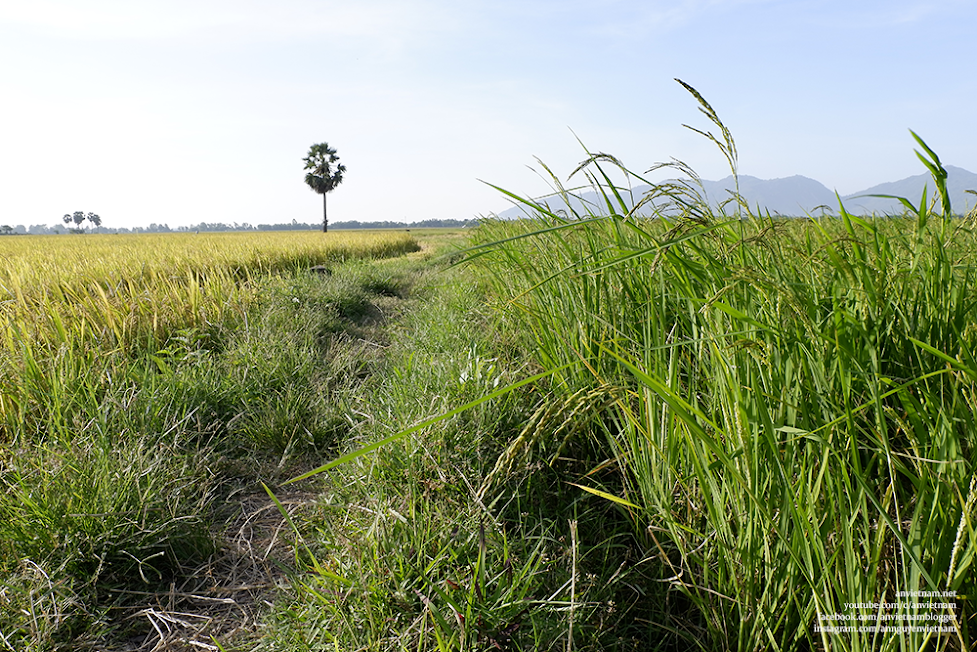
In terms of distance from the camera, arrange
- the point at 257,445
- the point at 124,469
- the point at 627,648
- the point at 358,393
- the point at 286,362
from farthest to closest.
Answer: the point at 286,362
the point at 358,393
the point at 257,445
the point at 124,469
the point at 627,648

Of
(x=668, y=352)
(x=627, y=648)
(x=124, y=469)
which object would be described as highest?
(x=668, y=352)

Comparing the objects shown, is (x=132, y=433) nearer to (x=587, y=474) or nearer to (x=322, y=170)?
(x=587, y=474)

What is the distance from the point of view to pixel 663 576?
1215 millimetres

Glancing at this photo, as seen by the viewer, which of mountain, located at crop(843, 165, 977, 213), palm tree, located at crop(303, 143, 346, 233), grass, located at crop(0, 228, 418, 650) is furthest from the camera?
palm tree, located at crop(303, 143, 346, 233)

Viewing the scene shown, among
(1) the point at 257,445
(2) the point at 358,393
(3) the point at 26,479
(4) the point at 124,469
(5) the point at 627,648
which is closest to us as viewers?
→ (5) the point at 627,648

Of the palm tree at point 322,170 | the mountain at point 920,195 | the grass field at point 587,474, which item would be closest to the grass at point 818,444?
the grass field at point 587,474

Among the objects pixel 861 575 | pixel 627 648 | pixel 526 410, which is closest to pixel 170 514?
pixel 526 410

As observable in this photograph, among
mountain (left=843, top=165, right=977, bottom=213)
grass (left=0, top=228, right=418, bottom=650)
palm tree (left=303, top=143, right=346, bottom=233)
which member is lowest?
grass (left=0, top=228, right=418, bottom=650)

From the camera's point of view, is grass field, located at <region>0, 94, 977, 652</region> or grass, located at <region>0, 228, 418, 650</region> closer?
grass field, located at <region>0, 94, 977, 652</region>

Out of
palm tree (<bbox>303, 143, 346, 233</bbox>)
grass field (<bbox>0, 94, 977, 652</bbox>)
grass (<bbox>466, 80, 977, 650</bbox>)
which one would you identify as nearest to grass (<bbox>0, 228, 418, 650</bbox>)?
grass field (<bbox>0, 94, 977, 652</bbox>)

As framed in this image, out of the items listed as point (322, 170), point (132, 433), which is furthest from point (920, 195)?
point (322, 170)

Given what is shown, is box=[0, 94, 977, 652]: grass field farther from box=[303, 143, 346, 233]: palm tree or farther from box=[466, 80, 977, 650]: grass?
box=[303, 143, 346, 233]: palm tree

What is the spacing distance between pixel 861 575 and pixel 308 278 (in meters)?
5.80

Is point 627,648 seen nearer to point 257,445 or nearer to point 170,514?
point 170,514
